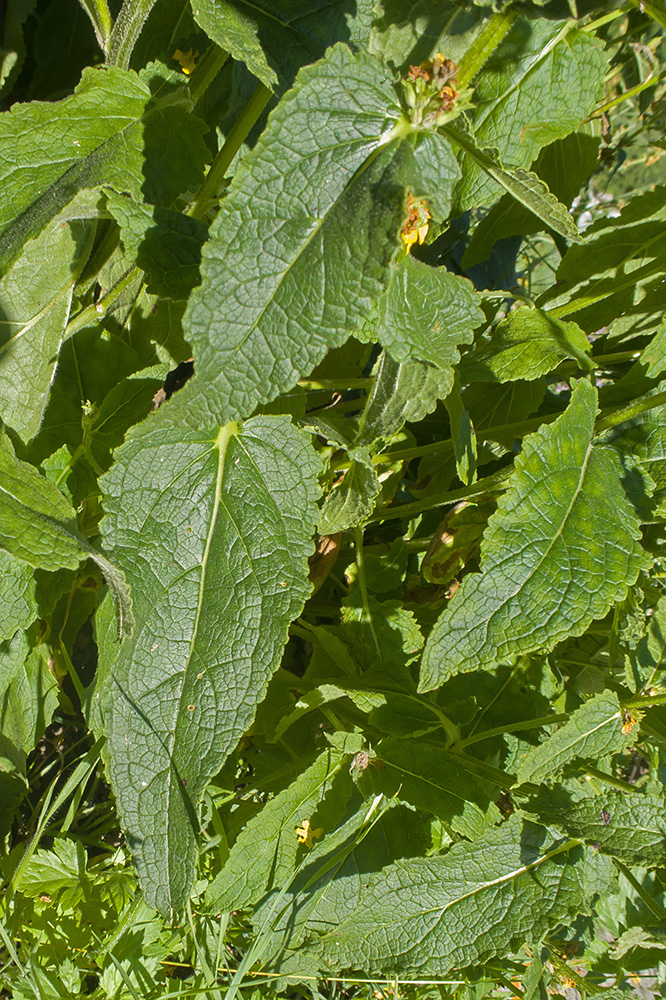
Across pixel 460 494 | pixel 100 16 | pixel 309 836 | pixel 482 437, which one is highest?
pixel 100 16

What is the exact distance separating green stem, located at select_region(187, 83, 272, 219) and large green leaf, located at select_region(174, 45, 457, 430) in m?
0.43

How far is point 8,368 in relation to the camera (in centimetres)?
158

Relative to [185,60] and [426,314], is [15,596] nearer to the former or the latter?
[426,314]

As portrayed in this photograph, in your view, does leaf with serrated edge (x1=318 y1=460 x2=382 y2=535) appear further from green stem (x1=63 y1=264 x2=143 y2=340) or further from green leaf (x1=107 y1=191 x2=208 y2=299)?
green stem (x1=63 y1=264 x2=143 y2=340)

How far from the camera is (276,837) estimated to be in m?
1.69

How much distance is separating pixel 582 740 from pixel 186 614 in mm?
860

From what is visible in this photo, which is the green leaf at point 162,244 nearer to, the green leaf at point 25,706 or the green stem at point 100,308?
the green stem at point 100,308

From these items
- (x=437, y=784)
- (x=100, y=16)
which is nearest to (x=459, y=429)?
(x=437, y=784)

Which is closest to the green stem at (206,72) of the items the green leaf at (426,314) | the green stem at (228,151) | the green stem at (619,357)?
the green stem at (228,151)

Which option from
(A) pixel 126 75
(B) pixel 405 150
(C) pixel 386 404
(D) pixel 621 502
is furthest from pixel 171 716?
(A) pixel 126 75

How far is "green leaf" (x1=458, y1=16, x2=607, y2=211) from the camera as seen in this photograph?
1.59 meters

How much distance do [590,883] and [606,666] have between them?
668 mm

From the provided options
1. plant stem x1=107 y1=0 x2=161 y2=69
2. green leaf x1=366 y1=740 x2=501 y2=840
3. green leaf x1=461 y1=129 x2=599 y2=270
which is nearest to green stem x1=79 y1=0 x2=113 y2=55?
plant stem x1=107 y1=0 x2=161 y2=69

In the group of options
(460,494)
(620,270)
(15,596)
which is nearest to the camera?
(15,596)
